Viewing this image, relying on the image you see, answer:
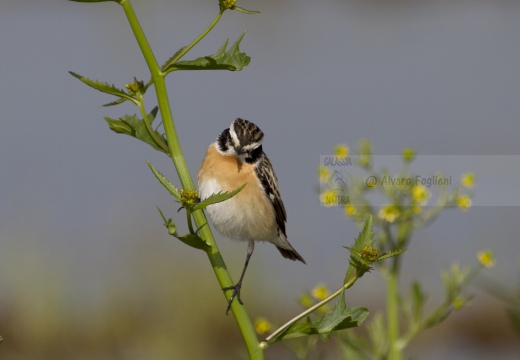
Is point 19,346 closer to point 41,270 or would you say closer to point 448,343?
point 41,270

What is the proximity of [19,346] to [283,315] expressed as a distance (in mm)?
1682

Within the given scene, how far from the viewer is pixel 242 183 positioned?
11.6 ft

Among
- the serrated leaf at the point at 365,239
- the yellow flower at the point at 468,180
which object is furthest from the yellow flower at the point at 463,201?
the serrated leaf at the point at 365,239

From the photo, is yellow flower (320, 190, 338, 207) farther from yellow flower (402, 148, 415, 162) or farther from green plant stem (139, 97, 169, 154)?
green plant stem (139, 97, 169, 154)

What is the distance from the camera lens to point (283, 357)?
21.6 feet

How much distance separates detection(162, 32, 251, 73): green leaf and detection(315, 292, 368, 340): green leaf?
1.74 feet

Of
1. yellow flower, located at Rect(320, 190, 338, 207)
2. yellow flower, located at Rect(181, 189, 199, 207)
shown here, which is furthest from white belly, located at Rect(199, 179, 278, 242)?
yellow flower, located at Rect(181, 189, 199, 207)

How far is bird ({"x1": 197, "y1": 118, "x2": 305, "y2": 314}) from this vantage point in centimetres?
341

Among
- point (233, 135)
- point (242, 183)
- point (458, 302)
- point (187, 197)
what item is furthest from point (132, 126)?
point (458, 302)

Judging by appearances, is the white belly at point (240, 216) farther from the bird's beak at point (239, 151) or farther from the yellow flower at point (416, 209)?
the yellow flower at point (416, 209)

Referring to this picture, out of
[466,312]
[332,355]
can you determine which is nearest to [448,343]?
[466,312]

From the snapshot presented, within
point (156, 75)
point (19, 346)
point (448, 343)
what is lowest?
point (448, 343)

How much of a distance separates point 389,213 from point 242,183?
55 cm

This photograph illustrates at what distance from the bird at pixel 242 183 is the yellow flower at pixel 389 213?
1.08 feet
